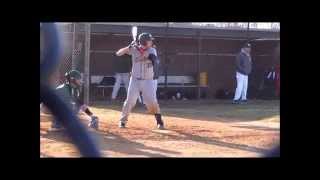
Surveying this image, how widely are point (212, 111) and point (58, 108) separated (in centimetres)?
564

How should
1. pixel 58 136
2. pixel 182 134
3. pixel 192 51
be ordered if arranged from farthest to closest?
pixel 192 51
pixel 182 134
pixel 58 136

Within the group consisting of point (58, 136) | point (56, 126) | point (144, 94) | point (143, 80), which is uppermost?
point (143, 80)

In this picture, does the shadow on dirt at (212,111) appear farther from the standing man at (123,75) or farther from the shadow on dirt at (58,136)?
the shadow on dirt at (58,136)

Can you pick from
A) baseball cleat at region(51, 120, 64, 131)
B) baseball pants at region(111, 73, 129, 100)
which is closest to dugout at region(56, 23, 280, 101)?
baseball pants at region(111, 73, 129, 100)

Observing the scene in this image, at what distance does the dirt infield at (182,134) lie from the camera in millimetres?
5848

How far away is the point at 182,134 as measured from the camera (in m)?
7.55

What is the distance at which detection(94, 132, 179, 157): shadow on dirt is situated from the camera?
5801 millimetres

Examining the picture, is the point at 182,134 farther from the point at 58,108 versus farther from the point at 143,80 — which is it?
the point at 58,108

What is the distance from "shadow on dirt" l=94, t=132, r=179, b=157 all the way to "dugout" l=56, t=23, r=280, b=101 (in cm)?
630

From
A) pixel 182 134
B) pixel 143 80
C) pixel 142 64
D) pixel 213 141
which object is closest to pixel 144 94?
pixel 143 80
